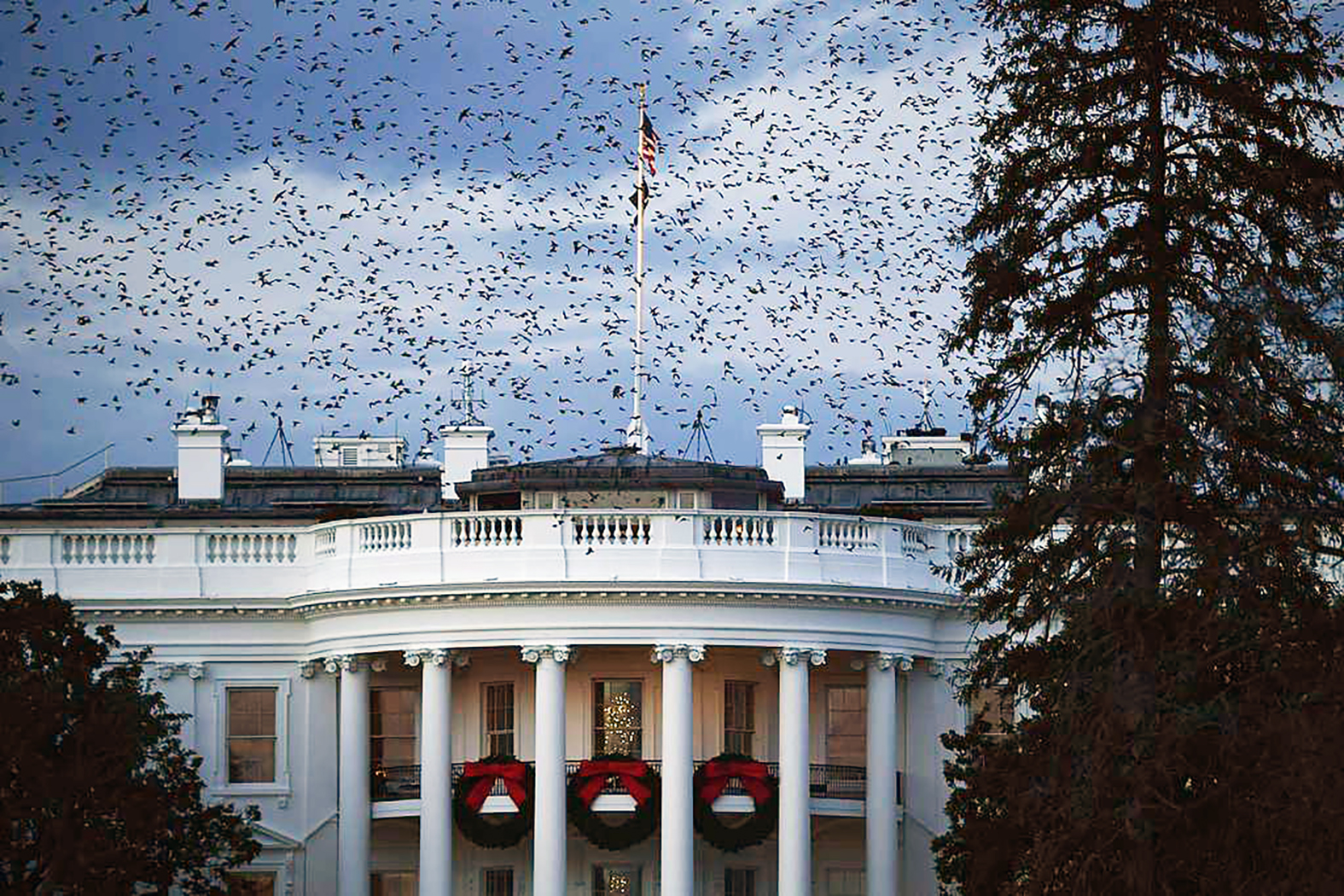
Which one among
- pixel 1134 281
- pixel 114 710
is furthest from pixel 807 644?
pixel 1134 281

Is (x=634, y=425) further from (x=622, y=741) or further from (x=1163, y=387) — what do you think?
(x=1163, y=387)

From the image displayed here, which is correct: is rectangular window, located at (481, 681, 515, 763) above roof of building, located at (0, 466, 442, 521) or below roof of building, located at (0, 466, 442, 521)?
below

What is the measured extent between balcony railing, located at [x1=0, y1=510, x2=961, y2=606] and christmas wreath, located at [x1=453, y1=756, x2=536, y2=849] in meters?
3.81

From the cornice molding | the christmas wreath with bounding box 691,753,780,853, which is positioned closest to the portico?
the christmas wreath with bounding box 691,753,780,853

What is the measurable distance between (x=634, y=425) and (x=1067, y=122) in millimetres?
26594

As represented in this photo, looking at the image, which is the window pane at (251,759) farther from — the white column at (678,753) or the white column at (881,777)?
the white column at (881,777)

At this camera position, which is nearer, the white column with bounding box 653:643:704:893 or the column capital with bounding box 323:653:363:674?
the white column with bounding box 653:643:704:893

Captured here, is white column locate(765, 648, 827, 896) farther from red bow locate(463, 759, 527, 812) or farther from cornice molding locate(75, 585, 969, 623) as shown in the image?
red bow locate(463, 759, 527, 812)

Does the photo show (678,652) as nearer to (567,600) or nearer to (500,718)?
(567,600)

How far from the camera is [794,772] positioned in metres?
74.8

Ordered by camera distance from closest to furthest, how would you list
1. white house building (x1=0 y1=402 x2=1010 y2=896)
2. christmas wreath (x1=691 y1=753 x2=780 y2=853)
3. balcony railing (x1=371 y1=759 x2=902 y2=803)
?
white house building (x1=0 y1=402 x2=1010 y2=896) < christmas wreath (x1=691 y1=753 x2=780 y2=853) < balcony railing (x1=371 y1=759 x2=902 y2=803)

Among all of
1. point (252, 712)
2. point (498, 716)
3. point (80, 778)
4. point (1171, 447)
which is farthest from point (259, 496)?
point (1171, 447)

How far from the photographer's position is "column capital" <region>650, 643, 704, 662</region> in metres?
74.2

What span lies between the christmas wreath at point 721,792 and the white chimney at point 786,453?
850 cm
